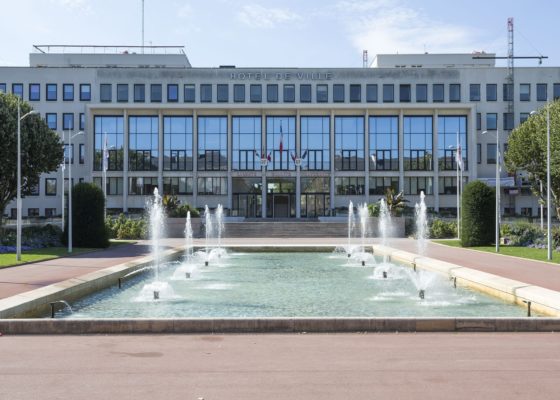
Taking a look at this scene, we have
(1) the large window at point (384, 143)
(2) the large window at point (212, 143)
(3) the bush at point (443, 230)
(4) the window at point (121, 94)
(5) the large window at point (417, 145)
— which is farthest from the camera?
(2) the large window at point (212, 143)

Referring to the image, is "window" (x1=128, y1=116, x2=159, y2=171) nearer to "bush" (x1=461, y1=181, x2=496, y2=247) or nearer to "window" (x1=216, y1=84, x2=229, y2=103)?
"window" (x1=216, y1=84, x2=229, y2=103)

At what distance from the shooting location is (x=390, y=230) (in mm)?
49031

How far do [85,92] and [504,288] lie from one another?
60.4m

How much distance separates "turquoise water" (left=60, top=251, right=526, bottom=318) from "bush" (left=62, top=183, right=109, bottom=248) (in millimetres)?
11391

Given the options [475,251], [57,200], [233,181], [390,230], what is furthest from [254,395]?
[57,200]

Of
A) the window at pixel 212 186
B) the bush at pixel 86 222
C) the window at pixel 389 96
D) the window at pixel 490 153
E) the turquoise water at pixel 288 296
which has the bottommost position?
the turquoise water at pixel 288 296

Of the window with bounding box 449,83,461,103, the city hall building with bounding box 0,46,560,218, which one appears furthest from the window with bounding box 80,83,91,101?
the window with bounding box 449,83,461,103

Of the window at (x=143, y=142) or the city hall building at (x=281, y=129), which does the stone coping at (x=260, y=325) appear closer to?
the city hall building at (x=281, y=129)

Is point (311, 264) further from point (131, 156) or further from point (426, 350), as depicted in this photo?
point (131, 156)

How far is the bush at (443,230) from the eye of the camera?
47.0m

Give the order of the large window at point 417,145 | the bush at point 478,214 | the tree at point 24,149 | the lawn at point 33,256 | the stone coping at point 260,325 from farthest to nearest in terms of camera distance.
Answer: the large window at point 417,145 → the bush at point 478,214 → the tree at point 24,149 → the lawn at point 33,256 → the stone coping at point 260,325

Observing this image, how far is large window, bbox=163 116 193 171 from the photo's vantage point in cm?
6712

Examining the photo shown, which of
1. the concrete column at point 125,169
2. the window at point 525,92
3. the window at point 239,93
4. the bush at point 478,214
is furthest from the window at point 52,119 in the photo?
the window at point 525,92

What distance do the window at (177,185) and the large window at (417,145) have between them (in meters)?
24.4
